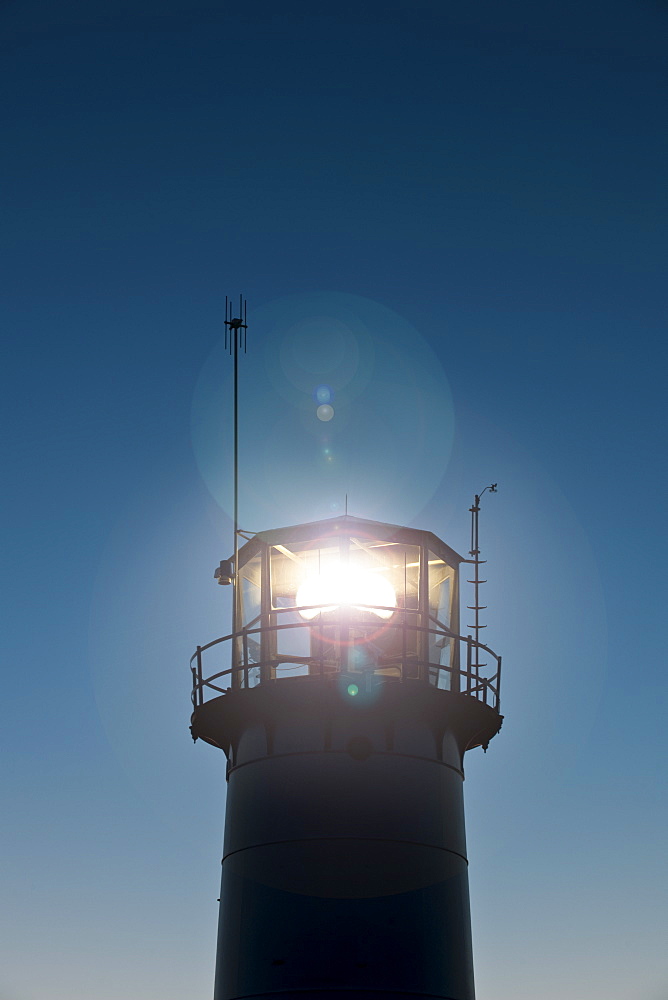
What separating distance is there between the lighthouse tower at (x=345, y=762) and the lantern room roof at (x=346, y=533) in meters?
0.03

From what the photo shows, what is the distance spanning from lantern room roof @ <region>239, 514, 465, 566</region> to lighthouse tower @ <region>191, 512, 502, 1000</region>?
0.03 meters

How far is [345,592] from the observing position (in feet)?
63.1

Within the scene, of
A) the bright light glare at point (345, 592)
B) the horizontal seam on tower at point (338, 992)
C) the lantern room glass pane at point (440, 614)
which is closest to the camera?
the horizontal seam on tower at point (338, 992)

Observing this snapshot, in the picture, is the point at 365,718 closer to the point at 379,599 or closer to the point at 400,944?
the point at 379,599

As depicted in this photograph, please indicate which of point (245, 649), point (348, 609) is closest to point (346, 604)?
point (348, 609)

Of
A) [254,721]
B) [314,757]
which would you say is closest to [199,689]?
[254,721]

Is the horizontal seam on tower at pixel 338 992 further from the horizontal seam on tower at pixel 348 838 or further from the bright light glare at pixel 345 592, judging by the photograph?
the bright light glare at pixel 345 592

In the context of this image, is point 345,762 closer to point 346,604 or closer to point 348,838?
point 348,838

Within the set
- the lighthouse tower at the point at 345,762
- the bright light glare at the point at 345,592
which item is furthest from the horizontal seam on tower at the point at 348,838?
the bright light glare at the point at 345,592

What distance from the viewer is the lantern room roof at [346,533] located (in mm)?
19609

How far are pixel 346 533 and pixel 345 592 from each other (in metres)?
1.09

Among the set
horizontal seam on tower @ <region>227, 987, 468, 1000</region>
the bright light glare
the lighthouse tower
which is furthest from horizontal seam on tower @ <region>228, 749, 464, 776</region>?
horizontal seam on tower @ <region>227, 987, 468, 1000</region>

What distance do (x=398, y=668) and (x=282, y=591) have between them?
2837mm

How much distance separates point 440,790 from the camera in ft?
62.4
